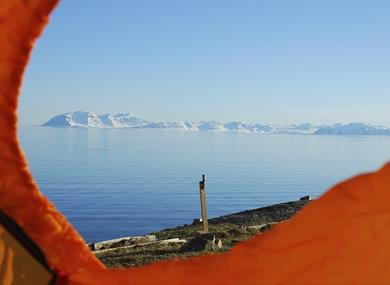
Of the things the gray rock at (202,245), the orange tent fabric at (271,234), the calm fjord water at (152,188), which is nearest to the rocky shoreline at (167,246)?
the gray rock at (202,245)

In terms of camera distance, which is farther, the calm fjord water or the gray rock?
the calm fjord water

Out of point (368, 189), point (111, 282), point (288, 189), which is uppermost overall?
point (368, 189)

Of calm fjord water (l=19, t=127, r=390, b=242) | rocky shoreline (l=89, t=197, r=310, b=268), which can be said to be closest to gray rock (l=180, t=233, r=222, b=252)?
rocky shoreline (l=89, t=197, r=310, b=268)

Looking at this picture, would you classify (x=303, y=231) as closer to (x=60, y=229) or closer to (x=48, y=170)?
(x=60, y=229)

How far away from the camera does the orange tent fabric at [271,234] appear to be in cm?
208

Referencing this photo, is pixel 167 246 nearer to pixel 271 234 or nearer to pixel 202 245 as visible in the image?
pixel 202 245

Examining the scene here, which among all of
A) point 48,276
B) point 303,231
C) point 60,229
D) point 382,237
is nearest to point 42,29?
point 60,229

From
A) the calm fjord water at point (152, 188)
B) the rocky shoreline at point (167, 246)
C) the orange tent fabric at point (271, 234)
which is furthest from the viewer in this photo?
the calm fjord water at point (152, 188)

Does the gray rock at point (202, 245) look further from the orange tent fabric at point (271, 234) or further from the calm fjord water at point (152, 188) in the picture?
the calm fjord water at point (152, 188)

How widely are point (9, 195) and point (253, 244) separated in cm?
109

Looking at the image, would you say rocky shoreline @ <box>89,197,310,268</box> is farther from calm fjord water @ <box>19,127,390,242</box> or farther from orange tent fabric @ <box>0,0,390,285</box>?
calm fjord water @ <box>19,127,390,242</box>

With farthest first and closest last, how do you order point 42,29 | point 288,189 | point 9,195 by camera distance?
point 288,189 → point 9,195 → point 42,29

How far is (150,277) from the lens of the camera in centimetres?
228

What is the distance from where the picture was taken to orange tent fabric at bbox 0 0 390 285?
2.08 m
